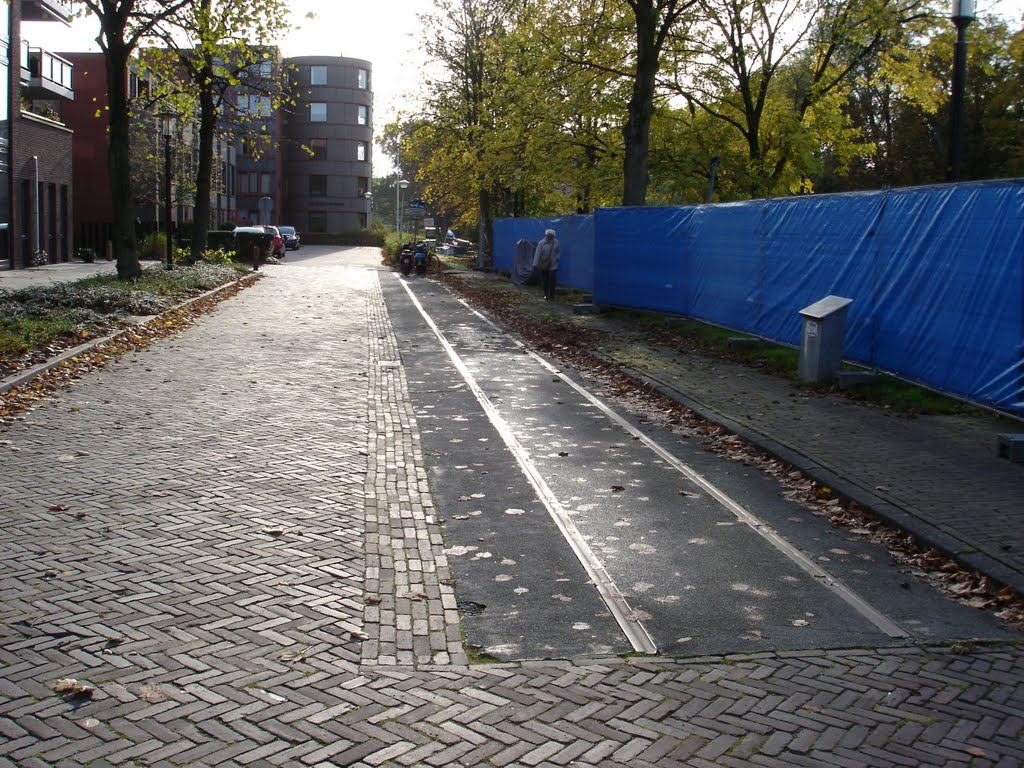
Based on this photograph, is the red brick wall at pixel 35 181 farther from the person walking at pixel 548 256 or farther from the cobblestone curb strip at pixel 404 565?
the cobblestone curb strip at pixel 404 565

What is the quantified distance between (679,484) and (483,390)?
5.25 meters

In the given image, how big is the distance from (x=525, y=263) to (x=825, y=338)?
24.2 m

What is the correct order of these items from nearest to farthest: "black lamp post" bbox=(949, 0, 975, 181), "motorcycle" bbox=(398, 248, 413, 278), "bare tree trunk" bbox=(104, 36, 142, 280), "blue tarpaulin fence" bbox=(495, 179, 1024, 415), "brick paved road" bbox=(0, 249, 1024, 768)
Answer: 1. "brick paved road" bbox=(0, 249, 1024, 768)
2. "blue tarpaulin fence" bbox=(495, 179, 1024, 415)
3. "black lamp post" bbox=(949, 0, 975, 181)
4. "bare tree trunk" bbox=(104, 36, 142, 280)
5. "motorcycle" bbox=(398, 248, 413, 278)

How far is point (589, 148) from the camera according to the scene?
1371 inches

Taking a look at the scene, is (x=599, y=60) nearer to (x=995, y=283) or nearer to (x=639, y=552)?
(x=995, y=283)

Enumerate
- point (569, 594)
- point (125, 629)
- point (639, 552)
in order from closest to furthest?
point (125, 629)
point (569, 594)
point (639, 552)

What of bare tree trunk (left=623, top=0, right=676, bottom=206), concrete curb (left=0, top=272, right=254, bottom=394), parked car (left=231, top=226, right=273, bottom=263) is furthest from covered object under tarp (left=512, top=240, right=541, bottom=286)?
concrete curb (left=0, top=272, right=254, bottom=394)

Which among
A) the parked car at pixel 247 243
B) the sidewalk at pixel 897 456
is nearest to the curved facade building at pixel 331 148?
the parked car at pixel 247 243

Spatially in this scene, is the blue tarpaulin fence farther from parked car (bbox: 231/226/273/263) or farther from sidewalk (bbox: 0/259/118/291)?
parked car (bbox: 231/226/273/263)

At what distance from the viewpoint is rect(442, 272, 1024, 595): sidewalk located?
6.80m

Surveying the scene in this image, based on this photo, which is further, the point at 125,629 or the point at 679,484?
the point at 679,484

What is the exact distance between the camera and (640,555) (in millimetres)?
6547

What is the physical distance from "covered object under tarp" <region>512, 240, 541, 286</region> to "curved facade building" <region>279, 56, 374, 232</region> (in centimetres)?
7323

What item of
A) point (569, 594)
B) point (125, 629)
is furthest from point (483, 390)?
point (125, 629)
